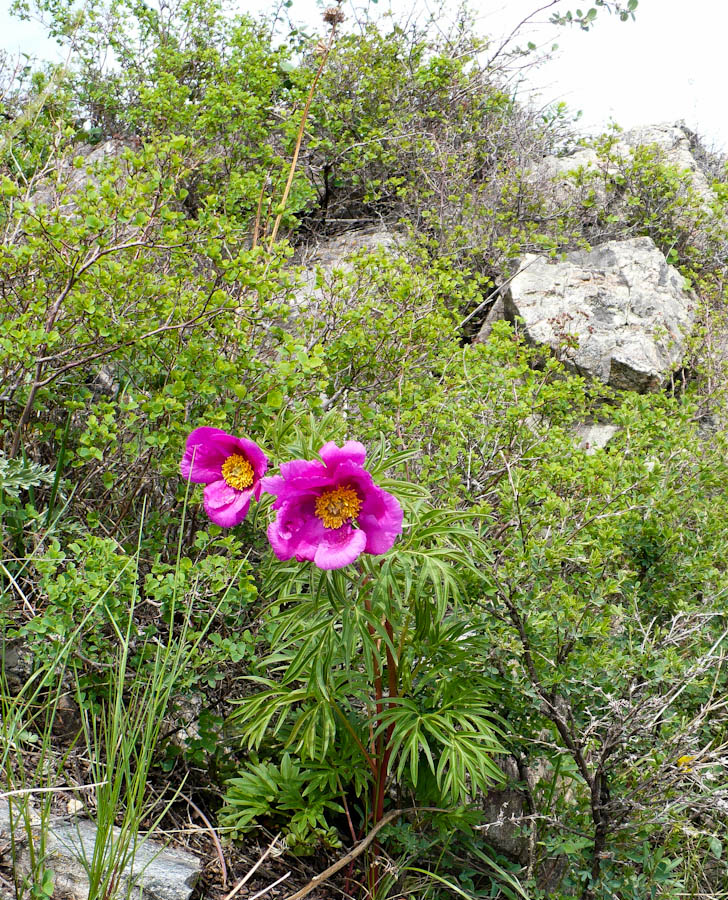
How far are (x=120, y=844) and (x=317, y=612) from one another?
2.42 feet

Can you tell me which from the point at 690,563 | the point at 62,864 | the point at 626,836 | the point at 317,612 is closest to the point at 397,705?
the point at 317,612

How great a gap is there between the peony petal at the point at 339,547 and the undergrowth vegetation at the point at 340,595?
22cm

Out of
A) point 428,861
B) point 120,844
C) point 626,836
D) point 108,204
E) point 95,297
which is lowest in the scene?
point 428,861

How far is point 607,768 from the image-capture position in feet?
8.15

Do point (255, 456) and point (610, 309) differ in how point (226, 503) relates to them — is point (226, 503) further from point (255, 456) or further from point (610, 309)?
point (610, 309)

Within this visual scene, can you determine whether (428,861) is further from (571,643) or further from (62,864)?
(62,864)

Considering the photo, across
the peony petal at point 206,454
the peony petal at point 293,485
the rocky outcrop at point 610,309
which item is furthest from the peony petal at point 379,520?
the rocky outcrop at point 610,309

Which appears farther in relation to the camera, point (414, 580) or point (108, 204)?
point (108, 204)

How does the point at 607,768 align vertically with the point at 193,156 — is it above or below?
below

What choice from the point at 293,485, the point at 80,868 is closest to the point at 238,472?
the point at 293,485

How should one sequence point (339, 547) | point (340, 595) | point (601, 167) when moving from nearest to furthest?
point (339, 547) < point (340, 595) < point (601, 167)

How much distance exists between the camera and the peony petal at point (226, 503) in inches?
80.2

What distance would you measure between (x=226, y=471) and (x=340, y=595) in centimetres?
43

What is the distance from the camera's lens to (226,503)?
6.77 ft
